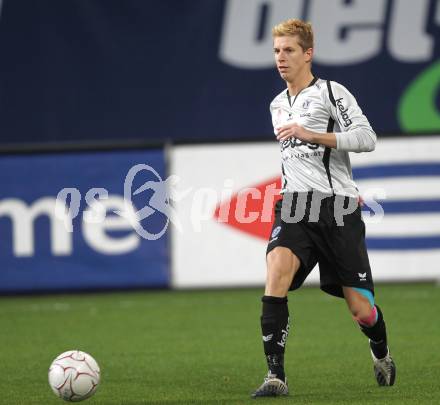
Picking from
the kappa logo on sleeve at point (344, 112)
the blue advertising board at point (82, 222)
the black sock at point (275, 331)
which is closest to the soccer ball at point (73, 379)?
the black sock at point (275, 331)

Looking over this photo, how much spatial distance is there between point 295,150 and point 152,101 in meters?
7.50

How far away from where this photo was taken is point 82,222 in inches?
489

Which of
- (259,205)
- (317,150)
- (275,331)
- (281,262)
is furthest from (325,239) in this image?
(259,205)

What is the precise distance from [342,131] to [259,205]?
21.1 ft

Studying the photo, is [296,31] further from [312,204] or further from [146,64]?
[146,64]

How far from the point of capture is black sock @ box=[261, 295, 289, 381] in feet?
20.3

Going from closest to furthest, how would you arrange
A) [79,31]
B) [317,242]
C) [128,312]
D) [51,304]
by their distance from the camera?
[317,242] → [128,312] → [51,304] → [79,31]

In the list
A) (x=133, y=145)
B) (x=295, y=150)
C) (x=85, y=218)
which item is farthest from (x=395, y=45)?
(x=295, y=150)

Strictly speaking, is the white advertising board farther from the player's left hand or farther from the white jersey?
the player's left hand

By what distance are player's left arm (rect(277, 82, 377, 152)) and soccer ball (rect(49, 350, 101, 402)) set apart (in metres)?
1.63

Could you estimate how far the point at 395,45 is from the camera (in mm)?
13703

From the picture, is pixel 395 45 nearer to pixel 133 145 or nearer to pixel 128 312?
pixel 133 145

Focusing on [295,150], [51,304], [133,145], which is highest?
[295,150]

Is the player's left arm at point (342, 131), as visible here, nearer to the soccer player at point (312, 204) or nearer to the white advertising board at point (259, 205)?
the soccer player at point (312, 204)
